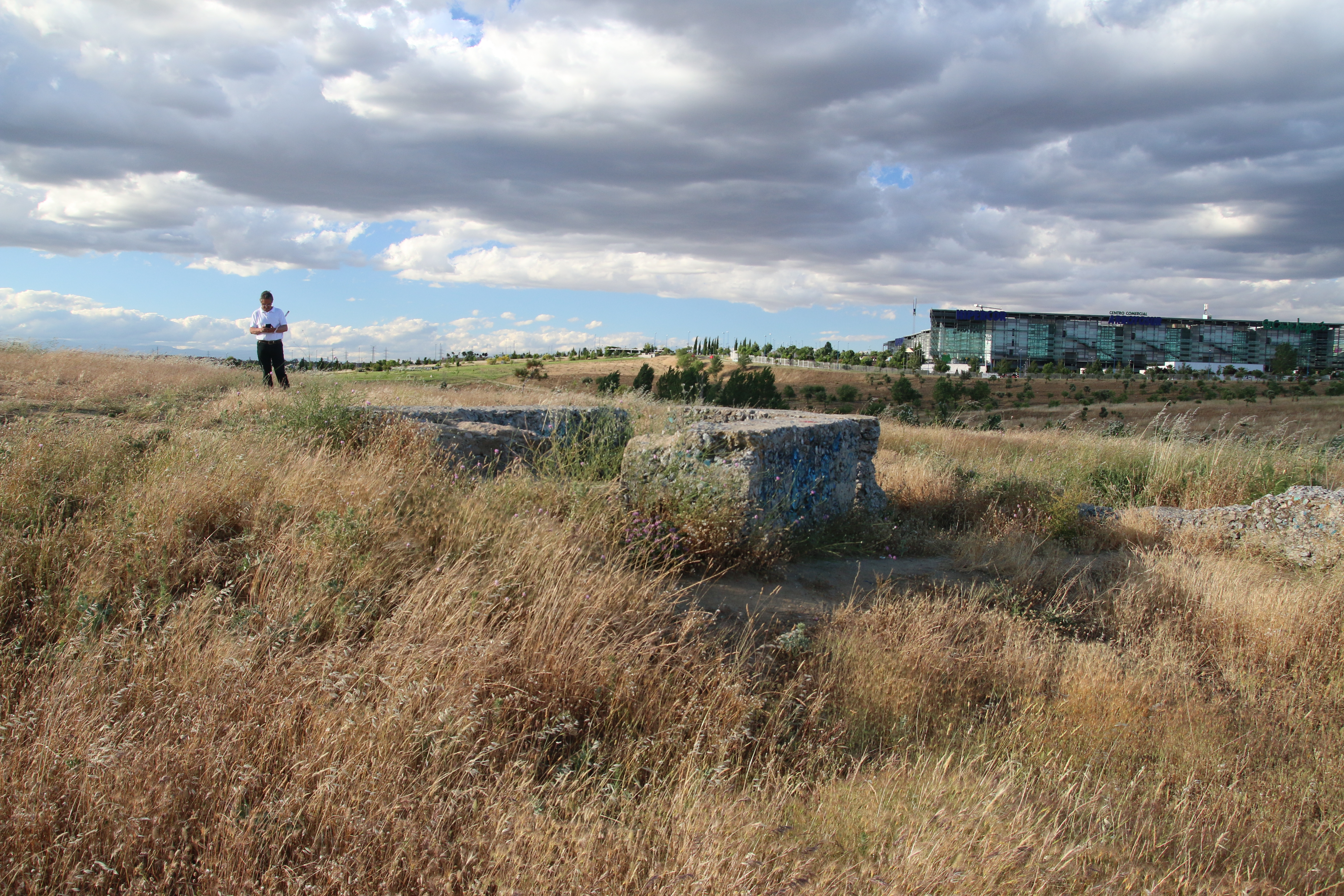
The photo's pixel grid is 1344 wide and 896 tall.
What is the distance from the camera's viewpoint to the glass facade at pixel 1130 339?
11412 cm

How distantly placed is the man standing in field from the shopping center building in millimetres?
111308

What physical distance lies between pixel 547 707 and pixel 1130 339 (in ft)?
453

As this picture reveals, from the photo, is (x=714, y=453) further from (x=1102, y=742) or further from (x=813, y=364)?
(x=813, y=364)

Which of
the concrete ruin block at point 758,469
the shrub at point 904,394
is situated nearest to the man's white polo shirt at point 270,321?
the concrete ruin block at point 758,469

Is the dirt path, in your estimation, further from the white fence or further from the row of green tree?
the white fence

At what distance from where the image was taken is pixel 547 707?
121 inches

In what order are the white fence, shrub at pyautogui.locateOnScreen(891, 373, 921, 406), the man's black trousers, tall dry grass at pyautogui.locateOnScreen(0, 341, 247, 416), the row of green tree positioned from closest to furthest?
tall dry grass at pyautogui.locateOnScreen(0, 341, 247, 416) → the man's black trousers → the row of green tree → shrub at pyautogui.locateOnScreen(891, 373, 921, 406) → the white fence

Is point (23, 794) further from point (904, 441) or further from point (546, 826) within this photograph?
point (904, 441)

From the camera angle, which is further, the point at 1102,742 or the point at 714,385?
the point at 714,385

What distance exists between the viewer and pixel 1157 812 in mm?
3277

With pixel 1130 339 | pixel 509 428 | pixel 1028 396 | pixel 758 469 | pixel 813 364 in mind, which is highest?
pixel 1130 339

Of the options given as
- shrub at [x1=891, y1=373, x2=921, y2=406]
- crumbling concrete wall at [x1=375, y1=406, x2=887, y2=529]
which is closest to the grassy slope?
shrub at [x1=891, y1=373, x2=921, y2=406]

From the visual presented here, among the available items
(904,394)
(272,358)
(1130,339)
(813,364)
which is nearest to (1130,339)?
(1130,339)

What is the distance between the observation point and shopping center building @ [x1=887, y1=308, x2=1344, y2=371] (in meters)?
114
